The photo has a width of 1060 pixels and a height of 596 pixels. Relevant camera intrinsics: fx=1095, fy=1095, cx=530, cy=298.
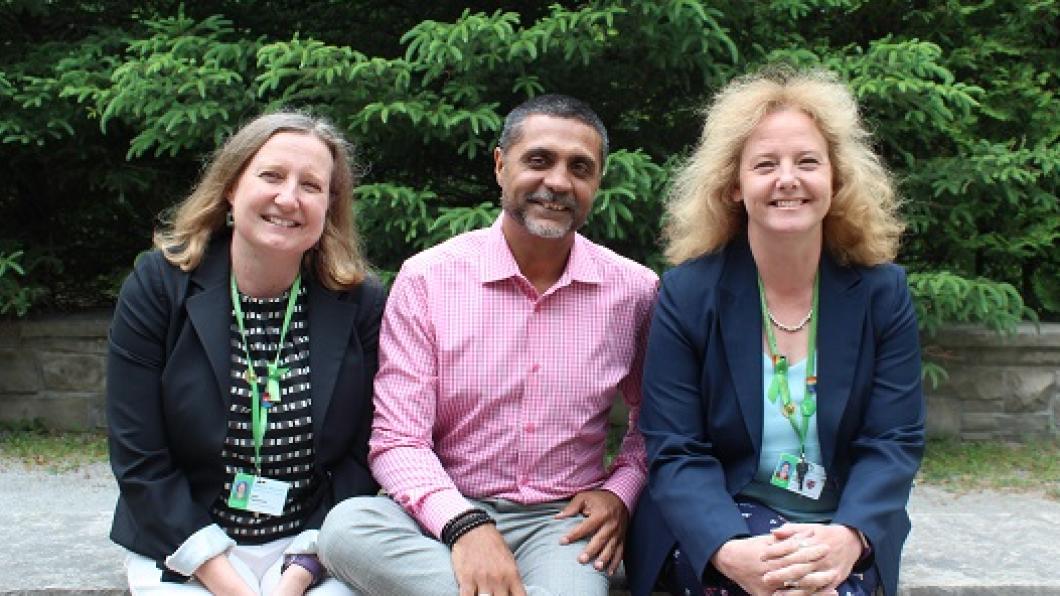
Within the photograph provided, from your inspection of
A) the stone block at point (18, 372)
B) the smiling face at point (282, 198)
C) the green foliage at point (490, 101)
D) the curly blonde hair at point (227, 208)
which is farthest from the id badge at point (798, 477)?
the stone block at point (18, 372)

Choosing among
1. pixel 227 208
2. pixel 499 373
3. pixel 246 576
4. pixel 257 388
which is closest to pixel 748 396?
pixel 499 373

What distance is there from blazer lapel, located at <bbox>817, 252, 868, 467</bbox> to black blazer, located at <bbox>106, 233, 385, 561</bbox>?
1.25 metres

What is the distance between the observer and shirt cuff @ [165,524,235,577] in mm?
2738

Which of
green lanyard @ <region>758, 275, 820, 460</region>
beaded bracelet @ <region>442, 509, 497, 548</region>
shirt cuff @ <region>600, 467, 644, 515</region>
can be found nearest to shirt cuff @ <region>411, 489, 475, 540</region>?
beaded bracelet @ <region>442, 509, 497, 548</region>

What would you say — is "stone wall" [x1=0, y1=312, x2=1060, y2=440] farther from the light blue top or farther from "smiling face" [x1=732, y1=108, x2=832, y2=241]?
"smiling face" [x1=732, y1=108, x2=832, y2=241]

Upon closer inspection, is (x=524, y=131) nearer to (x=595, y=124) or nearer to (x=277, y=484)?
(x=595, y=124)

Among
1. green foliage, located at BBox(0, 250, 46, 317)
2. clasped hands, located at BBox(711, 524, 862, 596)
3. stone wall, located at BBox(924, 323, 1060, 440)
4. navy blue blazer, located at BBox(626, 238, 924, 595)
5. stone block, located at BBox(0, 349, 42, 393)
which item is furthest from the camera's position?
stone block, located at BBox(0, 349, 42, 393)

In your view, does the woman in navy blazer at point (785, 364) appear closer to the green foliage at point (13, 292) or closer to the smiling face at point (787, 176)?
the smiling face at point (787, 176)

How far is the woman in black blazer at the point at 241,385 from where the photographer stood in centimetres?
279

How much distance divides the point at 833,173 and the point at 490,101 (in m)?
2.55

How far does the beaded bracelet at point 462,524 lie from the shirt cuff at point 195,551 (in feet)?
1.87

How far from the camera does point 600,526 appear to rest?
2.94 m

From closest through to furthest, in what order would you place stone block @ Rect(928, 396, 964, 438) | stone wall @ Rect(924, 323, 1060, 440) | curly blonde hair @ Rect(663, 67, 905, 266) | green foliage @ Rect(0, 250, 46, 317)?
curly blonde hair @ Rect(663, 67, 905, 266)
green foliage @ Rect(0, 250, 46, 317)
stone wall @ Rect(924, 323, 1060, 440)
stone block @ Rect(928, 396, 964, 438)

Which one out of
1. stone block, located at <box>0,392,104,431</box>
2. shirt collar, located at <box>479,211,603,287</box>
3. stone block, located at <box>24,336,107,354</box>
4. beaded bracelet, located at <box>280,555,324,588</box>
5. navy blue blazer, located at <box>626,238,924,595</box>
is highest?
shirt collar, located at <box>479,211,603,287</box>
